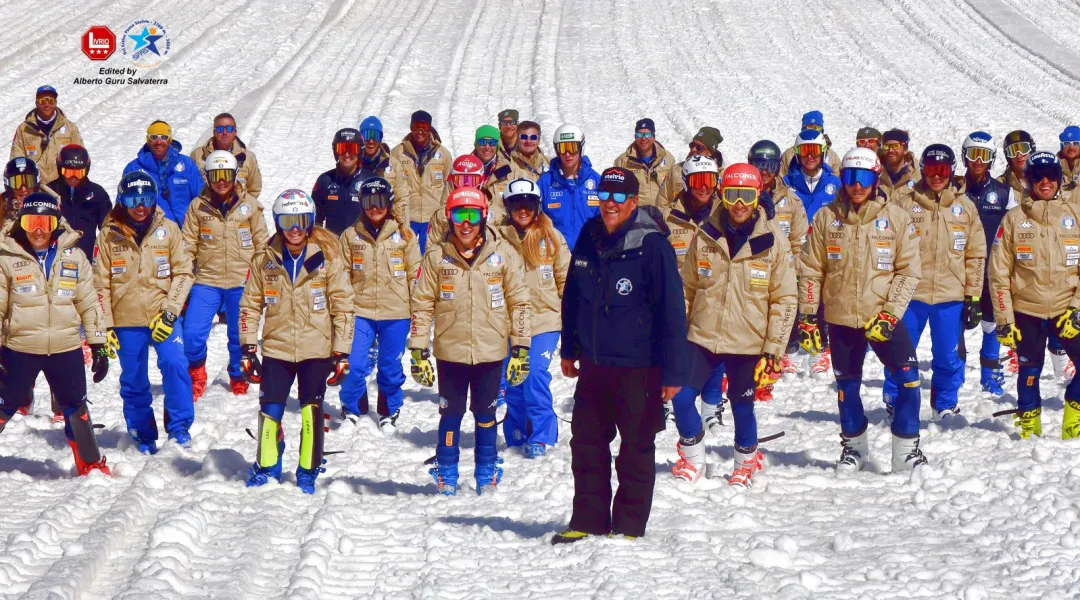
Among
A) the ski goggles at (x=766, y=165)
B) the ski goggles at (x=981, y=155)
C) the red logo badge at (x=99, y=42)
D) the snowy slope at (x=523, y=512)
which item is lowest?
the snowy slope at (x=523, y=512)

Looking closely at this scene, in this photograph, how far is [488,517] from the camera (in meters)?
8.02

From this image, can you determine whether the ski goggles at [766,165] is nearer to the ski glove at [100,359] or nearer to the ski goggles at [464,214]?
the ski goggles at [464,214]

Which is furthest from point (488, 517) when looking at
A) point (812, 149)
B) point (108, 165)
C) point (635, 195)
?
point (108, 165)

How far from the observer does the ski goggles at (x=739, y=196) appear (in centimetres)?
836

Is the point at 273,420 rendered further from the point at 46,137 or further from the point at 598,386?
Answer: the point at 46,137

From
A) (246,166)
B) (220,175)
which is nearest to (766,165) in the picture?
(220,175)

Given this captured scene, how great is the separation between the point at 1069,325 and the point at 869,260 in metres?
1.61

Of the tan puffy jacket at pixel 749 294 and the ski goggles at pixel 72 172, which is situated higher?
the ski goggles at pixel 72 172

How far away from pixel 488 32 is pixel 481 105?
23.7 feet

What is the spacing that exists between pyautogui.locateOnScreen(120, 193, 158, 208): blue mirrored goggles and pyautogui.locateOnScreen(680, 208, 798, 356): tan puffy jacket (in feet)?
14.1

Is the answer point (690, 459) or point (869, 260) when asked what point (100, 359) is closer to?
point (690, 459)

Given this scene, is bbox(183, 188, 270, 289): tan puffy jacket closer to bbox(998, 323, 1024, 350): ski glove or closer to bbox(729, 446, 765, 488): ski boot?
bbox(729, 446, 765, 488): ski boot

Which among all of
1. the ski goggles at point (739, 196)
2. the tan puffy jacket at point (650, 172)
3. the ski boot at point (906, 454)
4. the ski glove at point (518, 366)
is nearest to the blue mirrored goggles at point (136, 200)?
the ski glove at point (518, 366)

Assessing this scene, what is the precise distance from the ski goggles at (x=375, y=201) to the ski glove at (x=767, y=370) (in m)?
3.49
